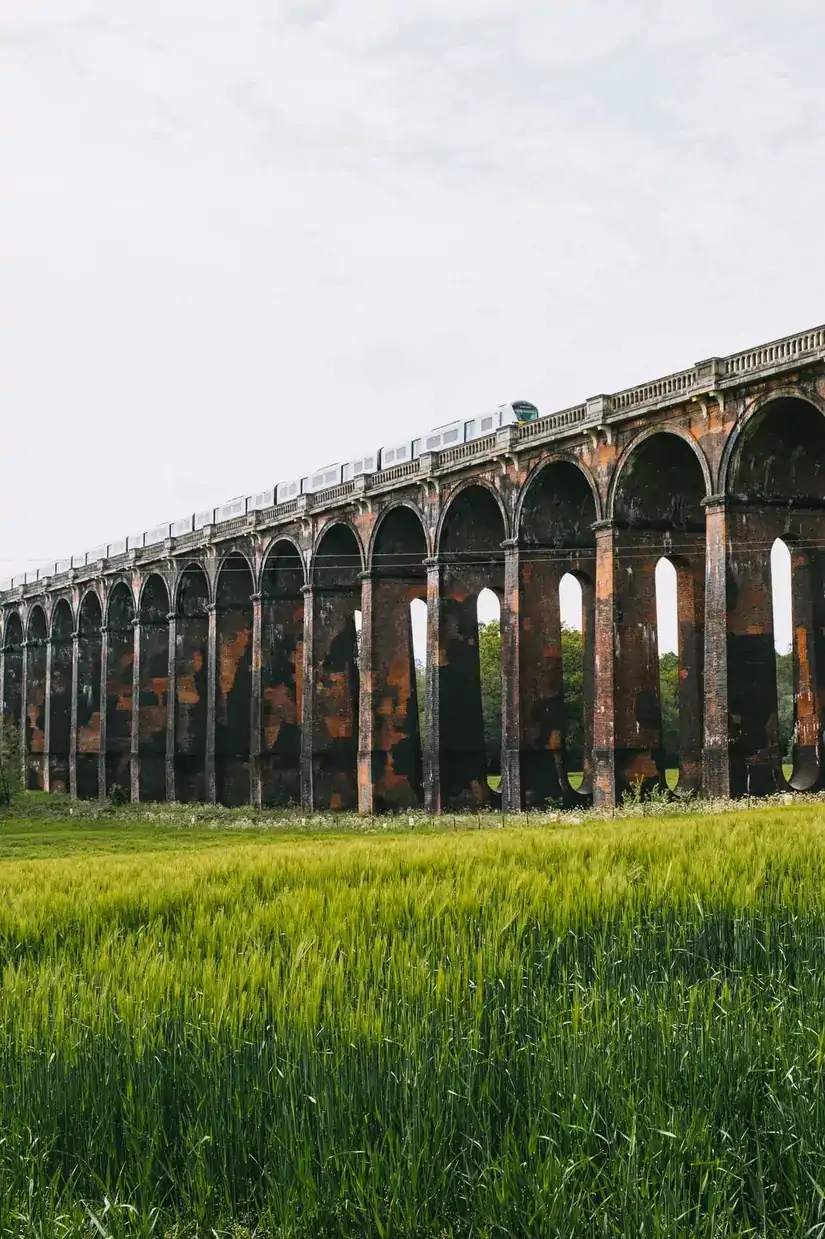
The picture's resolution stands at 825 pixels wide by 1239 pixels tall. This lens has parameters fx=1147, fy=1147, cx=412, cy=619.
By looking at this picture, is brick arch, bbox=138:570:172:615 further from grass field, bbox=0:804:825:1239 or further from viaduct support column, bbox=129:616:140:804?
grass field, bbox=0:804:825:1239

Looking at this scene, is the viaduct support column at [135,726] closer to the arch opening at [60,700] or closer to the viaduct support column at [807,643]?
the arch opening at [60,700]

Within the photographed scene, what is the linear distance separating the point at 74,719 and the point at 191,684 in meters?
12.5

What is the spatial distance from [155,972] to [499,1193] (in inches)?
118

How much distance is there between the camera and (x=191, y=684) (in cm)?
4994

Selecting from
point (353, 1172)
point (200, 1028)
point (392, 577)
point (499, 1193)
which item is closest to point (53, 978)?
point (200, 1028)

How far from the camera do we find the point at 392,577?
38.1m

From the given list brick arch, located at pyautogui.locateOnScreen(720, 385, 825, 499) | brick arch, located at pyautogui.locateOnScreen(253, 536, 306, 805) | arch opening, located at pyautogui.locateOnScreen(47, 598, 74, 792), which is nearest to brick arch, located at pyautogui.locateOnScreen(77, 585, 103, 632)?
arch opening, located at pyautogui.locateOnScreen(47, 598, 74, 792)

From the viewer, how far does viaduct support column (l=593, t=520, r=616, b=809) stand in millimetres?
28297

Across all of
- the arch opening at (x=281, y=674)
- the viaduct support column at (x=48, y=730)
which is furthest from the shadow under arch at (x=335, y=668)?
the viaduct support column at (x=48, y=730)

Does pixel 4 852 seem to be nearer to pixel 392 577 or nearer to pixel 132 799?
pixel 392 577

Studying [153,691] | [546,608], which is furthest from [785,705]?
[546,608]

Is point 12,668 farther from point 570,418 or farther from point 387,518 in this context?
point 570,418

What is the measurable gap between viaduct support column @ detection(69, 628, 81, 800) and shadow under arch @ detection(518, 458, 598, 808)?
108 ft

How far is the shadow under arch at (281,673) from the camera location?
43344mm
